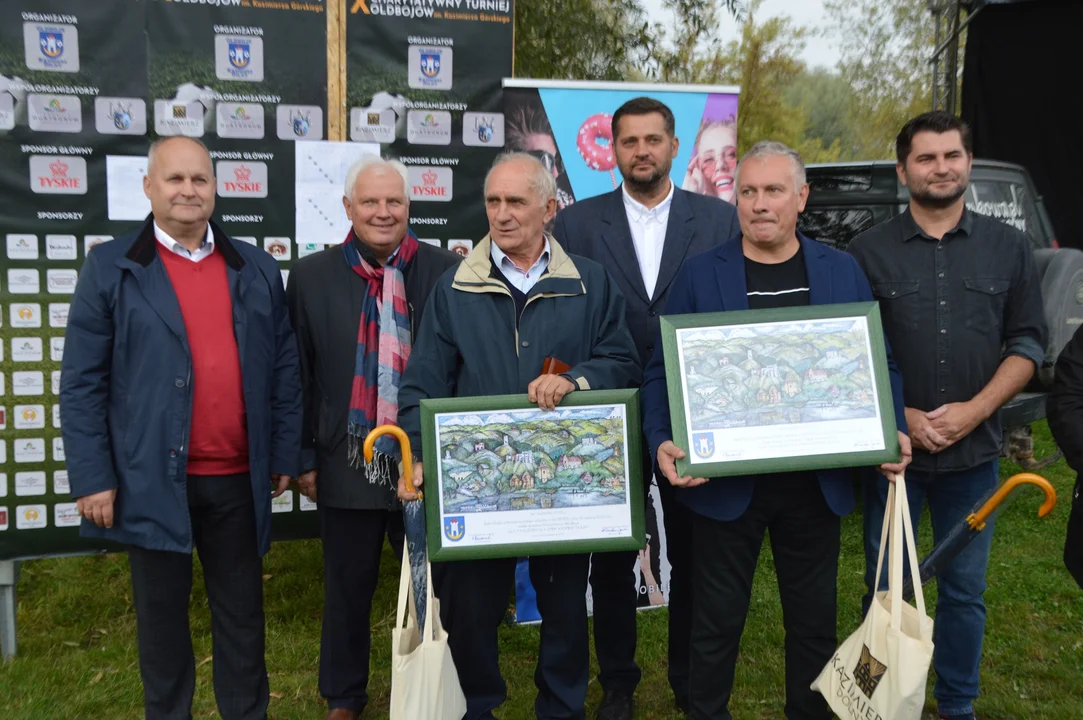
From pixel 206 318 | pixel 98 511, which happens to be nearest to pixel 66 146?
pixel 206 318

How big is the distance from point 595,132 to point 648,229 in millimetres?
1091

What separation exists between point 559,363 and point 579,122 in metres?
2.01

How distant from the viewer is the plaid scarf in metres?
3.49

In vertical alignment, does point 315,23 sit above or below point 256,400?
above

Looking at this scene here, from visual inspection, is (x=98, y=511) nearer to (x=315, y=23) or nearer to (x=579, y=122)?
(x=315, y=23)

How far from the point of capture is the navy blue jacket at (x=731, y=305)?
302cm

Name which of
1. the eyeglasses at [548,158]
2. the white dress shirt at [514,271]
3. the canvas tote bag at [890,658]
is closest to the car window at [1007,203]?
the eyeglasses at [548,158]

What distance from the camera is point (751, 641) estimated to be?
15.1 feet

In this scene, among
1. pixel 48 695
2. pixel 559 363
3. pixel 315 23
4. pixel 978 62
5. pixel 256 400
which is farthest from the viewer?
pixel 978 62

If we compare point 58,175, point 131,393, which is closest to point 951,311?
point 131,393

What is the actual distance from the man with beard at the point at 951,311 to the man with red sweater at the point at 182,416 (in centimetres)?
216

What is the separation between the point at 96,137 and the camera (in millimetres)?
4180

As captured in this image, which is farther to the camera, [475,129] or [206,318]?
[475,129]

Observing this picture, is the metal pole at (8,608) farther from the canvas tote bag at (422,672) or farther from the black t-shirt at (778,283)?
the black t-shirt at (778,283)
